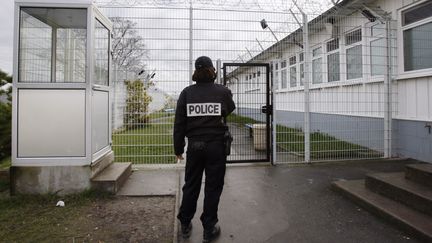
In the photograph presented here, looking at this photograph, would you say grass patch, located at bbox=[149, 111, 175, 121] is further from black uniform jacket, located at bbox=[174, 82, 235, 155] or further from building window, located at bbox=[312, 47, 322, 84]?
building window, located at bbox=[312, 47, 322, 84]

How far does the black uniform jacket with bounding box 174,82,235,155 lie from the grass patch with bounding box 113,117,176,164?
268 centimetres

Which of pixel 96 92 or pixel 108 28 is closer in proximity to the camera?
pixel 96 92

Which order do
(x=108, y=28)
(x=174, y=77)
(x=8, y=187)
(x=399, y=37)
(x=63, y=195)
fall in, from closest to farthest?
(x=63, y=195)
(x=8, y=187)
(x=108, y=28)
(x=174, y=77)
(x=399, y=37)

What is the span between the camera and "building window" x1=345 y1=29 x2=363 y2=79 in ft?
23.5

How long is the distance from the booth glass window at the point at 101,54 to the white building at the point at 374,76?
255 cm

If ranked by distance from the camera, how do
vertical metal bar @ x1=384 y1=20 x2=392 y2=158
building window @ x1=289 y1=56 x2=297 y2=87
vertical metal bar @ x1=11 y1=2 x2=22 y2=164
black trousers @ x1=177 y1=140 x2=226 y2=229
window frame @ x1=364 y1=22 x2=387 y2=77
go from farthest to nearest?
building window @ x1=289 y1=56 x2=297 y2=87
window frame @ x1=364 y1=22 x2=387 y2=77
vertical metal bar @ x1=384 y1=20 x2=392 y2=158
vertical metal bar @ x1=11 y1=2 x2=22 y2=164
black trousers @ x1=177 y1=140 x2=226 y2=229

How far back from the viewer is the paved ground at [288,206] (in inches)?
116

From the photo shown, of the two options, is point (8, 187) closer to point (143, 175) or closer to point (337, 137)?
point (143, 175)

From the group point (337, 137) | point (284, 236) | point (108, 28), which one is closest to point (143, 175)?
point (108, 28)

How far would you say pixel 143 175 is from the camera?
530 cm

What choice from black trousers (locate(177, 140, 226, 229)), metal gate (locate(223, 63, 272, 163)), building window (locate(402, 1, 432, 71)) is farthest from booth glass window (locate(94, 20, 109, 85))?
building window (locate(402, 1, 432, 71))

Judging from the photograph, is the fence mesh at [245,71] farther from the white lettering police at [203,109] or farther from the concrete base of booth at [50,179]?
the white lettering police at [203,109]

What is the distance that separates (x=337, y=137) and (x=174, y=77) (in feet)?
13.3

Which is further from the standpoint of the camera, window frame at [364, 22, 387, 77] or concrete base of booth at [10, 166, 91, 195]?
window frame at [364, 22, 387, 77]
